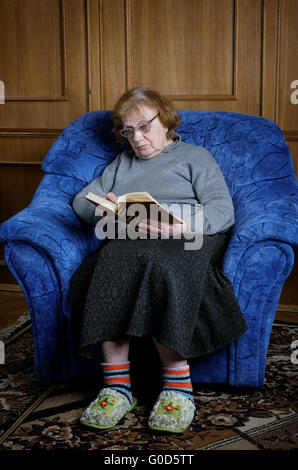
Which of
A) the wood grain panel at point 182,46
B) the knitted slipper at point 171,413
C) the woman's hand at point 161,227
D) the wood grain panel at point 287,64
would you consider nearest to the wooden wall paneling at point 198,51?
the wood grain panel at point 182,46

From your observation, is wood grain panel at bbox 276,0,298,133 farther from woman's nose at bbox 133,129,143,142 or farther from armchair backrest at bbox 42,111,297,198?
woman's nose at bbox 133,129,143,142

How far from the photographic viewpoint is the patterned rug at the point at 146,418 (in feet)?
4.56

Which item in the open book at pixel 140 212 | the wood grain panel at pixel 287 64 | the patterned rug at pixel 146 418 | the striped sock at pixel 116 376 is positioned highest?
the wood grain panel at pixel 287 64

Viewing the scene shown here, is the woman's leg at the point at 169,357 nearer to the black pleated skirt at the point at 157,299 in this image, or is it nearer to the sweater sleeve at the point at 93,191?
the black pleated skirt at the point at 157,299

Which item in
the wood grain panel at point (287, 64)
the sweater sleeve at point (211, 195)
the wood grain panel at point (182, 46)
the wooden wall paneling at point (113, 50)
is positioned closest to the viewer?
the sweater sleeve at point (211, 195)

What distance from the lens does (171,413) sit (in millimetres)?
1453

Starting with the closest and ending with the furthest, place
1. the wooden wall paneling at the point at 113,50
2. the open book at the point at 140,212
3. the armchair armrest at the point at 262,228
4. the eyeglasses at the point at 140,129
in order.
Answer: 1. the open book at the point at 140,212
2. the armchair armrest at the point at 262,228
3. the eyeglasses at the point at 140,129
4. the wooden wall paneling at the point at 113,50

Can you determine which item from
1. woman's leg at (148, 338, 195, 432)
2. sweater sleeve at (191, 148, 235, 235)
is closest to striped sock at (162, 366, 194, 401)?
woman's leg at (148, 338, 195, 432)

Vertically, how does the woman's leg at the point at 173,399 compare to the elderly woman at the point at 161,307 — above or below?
below

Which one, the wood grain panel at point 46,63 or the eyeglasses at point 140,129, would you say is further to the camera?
the wood grain panel at point 46,63

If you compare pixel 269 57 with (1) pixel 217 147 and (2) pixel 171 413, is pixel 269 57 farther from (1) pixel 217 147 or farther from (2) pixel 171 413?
(2) pixel 171 413

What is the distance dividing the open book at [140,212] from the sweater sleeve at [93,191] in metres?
0.30

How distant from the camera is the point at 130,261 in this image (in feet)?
4.83

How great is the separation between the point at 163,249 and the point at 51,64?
167cm
